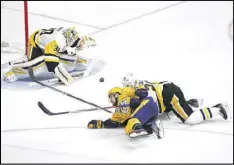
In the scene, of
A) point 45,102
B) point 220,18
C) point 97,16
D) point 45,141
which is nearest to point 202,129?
point 45,141

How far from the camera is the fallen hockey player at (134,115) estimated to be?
1.84 m

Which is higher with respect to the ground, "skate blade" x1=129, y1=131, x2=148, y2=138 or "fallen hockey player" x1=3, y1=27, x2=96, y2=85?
"fallen hockey player" x1=3, y1=27, x2=96, y2=85

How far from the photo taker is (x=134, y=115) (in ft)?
6.20

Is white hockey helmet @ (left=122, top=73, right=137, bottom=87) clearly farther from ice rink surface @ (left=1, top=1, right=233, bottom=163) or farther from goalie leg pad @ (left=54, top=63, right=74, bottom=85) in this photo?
goalie leg pad @ (left=54, top=63, right=74, bottom=85)

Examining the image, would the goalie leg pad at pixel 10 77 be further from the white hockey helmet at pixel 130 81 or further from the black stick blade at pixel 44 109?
the white hockey helmet at pixel 130 81

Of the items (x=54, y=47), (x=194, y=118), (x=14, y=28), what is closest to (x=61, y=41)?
(x=54, y=47)

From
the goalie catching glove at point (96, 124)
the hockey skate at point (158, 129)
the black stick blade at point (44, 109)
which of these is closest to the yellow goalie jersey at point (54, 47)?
the black stick blade at point (44, 109)

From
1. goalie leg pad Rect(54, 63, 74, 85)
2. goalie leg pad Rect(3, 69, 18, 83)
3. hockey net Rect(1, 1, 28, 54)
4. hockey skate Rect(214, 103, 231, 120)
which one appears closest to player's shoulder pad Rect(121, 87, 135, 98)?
hockey skate Rect(214, 103, 231, 120)

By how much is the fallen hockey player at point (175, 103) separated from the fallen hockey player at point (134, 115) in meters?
0.08

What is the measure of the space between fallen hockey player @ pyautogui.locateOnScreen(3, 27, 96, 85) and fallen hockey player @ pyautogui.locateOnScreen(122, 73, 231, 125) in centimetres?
66

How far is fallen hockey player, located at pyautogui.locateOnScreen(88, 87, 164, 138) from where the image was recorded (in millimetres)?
1842

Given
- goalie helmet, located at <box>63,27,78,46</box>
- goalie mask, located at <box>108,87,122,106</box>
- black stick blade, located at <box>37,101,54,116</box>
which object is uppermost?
goalie helmet, located at <box>63,27,78,46</box>

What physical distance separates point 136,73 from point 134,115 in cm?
94

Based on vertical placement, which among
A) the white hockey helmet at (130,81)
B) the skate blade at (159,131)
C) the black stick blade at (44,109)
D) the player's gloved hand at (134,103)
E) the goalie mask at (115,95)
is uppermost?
the white hockey helmet at (130,81)
